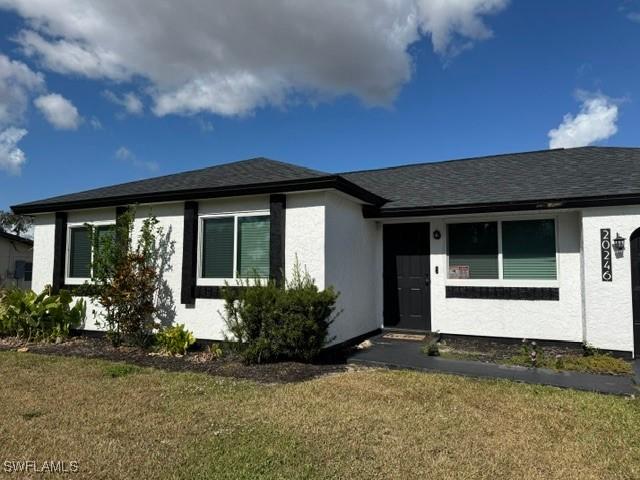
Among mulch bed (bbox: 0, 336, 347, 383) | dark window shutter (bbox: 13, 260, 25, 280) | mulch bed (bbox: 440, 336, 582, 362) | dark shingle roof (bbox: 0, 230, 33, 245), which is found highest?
dark shingle roof (bbox: 0, 230, 33, 245)

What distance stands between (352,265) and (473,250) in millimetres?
2668

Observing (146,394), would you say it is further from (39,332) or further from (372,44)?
(372,44)

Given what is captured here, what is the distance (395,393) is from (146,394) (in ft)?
10.3

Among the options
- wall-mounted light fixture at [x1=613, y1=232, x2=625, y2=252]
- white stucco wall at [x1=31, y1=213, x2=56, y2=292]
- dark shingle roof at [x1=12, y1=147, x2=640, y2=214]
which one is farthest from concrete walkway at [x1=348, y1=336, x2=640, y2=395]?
white stucco wall at [x1=31, y1=213, x2=56, y2=292]

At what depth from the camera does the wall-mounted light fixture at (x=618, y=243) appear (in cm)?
685

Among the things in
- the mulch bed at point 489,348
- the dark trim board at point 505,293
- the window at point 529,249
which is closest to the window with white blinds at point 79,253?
the mulch bed at point 489,348

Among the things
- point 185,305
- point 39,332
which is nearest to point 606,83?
point 185,305

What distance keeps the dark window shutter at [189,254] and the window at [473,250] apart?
18.0ft

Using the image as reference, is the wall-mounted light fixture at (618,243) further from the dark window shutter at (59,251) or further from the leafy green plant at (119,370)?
the dark window shutter at (59,251)

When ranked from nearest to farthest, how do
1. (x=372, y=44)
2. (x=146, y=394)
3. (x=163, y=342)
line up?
(x=146, y=394) → (x=163, y=342) → (x=372, y=44)

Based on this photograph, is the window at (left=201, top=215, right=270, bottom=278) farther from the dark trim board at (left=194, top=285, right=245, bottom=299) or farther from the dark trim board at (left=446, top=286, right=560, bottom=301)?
the dark trim board at (left=446, top=286, right=560, bottom=301)

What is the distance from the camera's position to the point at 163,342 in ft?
25.3

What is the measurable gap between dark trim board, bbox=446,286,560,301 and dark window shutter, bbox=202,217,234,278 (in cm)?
474

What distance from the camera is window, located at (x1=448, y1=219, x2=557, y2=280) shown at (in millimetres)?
7918
